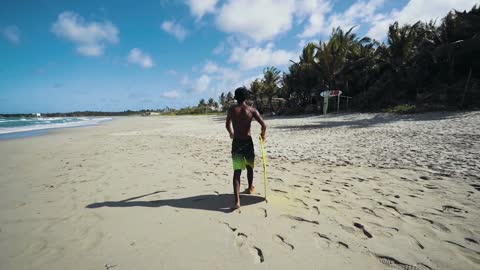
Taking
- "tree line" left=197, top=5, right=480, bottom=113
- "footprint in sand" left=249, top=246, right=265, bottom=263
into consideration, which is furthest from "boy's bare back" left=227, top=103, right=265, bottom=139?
"tree line" left=197, top=5, right=480, bottom=113

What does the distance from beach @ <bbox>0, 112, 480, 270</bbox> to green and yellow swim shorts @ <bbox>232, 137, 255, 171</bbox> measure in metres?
0.61

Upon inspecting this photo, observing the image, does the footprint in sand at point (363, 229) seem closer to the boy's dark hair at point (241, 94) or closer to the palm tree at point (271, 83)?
the boy's dark hair at point (241, 94)

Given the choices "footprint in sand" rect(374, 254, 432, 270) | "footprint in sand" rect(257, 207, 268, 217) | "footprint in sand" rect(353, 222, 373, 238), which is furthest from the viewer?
"footprint in sand" rect(257, 207, 268, 217)

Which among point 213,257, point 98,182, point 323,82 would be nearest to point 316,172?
point 213,257

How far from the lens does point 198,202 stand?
11.9 feet

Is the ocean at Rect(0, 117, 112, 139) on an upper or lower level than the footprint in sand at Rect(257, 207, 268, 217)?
upper

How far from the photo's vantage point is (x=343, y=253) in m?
2.24

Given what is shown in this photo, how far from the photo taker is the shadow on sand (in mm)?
3451

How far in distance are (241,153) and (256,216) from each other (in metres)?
0.93

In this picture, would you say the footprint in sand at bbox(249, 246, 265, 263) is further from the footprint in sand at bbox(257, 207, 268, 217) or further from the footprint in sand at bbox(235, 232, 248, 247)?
the footprint in sand at bbox(257, 207, 268, 217)

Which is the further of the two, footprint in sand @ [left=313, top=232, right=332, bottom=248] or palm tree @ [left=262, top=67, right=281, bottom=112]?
palm tree @ [left=262, top=67, right=281, bottom=112]

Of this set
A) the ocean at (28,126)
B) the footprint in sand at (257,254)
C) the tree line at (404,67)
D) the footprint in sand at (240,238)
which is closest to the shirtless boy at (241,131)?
the footprint in sand at (240,238)

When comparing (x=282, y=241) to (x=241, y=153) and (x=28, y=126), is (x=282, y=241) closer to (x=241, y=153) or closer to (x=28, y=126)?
(x=241, y=153)

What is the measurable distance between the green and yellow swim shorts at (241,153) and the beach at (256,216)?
0.61 m
